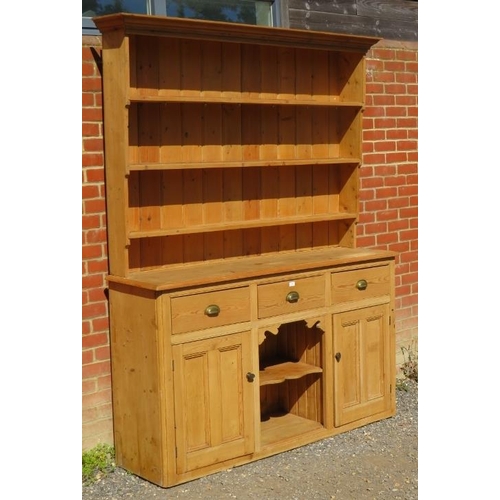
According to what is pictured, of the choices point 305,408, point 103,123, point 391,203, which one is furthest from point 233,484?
point 391,203

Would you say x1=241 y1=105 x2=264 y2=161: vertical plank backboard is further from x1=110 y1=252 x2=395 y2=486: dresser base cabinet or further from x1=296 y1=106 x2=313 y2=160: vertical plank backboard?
x1=110 y1=252 x2=395 y2=486: dresser base cabinet

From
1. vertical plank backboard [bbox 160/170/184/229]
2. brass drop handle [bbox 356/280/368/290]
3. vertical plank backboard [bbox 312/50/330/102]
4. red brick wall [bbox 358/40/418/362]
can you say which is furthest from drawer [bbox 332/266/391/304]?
vertical plank backboard [bbox 312/50/330/102]

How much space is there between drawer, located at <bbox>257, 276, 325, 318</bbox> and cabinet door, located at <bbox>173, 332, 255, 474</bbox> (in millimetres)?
197

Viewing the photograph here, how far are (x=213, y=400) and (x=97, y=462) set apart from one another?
2.26 ft

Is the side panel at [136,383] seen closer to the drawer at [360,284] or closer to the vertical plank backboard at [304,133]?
the drawer at [360,284]

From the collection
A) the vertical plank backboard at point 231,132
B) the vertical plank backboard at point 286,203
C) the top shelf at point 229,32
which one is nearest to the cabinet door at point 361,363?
the vertical plank backboard at point 286,203

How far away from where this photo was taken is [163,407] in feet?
14.4

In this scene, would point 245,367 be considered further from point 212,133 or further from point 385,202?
point 385,202

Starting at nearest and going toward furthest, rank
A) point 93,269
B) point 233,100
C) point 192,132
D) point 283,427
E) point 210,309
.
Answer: point 210,309
point 93,269
point 233,100
point 192,132
point 283,427

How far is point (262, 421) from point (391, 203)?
5.75ft

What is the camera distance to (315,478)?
14.9ft

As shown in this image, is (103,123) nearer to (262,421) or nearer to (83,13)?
(83,13)

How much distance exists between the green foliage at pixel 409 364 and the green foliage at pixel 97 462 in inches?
88.9

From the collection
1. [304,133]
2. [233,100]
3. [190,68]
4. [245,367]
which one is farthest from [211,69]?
[245,367]
